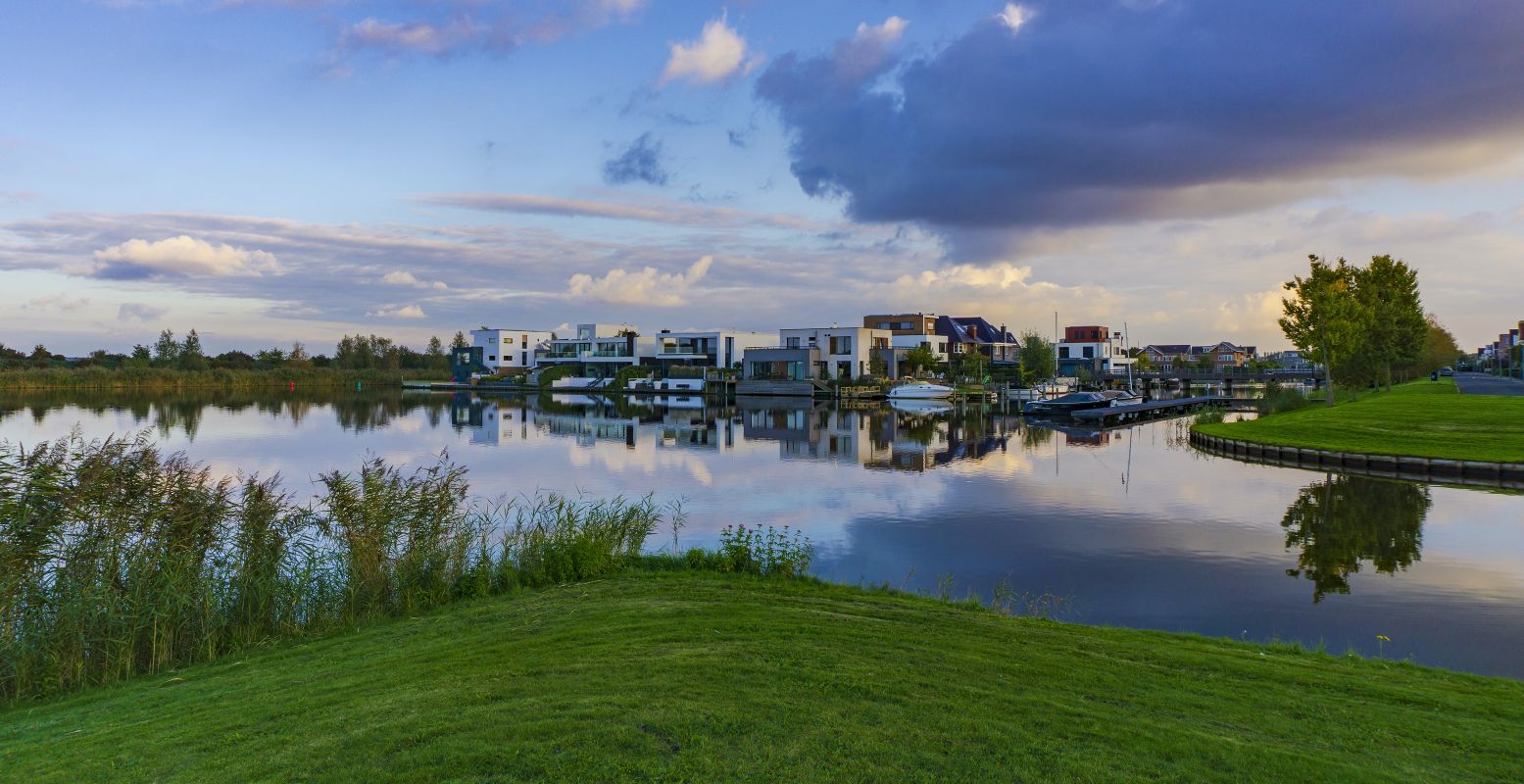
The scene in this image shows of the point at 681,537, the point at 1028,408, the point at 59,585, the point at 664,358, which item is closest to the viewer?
the point at 59,585

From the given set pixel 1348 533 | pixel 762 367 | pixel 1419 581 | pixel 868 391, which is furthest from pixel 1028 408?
pixel 1419 581

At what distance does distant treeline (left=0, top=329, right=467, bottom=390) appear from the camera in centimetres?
7738

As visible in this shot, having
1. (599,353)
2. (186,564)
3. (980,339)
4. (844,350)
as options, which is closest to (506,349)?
(599,353)

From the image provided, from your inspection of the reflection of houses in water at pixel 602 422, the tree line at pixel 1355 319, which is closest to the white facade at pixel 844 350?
the reflection of houses in water at pixel 602 422

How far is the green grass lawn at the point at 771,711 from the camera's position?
196 inches

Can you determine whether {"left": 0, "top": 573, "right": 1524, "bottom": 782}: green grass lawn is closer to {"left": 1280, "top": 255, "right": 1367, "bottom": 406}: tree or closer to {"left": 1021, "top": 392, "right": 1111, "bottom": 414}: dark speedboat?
{"left": 1280, "top": 255, "right": 1367, "bottom": 406}: tree

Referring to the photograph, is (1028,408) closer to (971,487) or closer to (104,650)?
(971,487)

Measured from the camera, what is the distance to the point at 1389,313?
4738 centimetres

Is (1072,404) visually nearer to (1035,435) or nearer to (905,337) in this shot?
(1035,435)

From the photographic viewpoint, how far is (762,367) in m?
90.9

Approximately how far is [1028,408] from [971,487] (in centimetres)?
3981

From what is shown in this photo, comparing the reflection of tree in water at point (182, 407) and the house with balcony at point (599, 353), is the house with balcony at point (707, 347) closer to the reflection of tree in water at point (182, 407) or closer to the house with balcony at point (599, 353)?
the house with balcony at point (599, 353)

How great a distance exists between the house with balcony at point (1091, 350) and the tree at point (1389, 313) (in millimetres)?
62693

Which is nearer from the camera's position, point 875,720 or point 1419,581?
point 875,720
